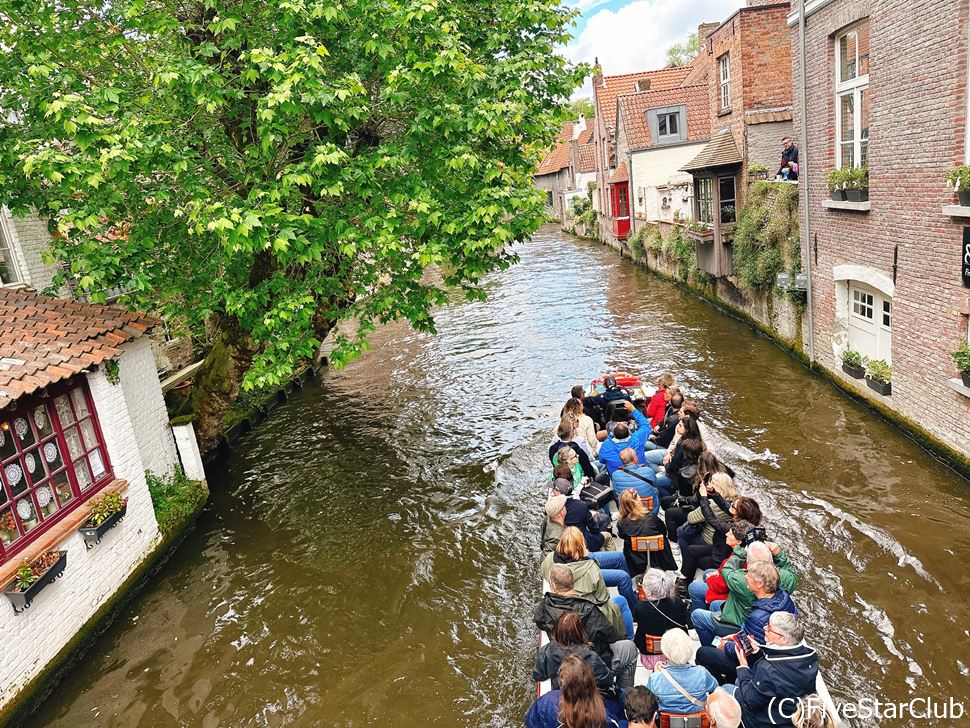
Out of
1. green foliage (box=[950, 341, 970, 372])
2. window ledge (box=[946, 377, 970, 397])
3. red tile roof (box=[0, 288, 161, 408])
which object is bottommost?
window ledge (box=[946, 377, 970, 397])

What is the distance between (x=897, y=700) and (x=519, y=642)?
3.74 meters

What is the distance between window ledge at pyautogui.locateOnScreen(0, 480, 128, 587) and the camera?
7.52m

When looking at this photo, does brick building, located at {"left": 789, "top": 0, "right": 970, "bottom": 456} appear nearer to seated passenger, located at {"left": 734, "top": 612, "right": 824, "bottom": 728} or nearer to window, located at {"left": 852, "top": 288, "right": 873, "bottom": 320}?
window, located at {"left": 852, "top": 288, "right": 873, "bottom": 320}

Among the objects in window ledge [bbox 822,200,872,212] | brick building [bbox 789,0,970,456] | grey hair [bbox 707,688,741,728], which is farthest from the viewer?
window ledge [bbox 822,200,872,212]

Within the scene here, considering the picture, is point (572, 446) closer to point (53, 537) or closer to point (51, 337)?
point (53, 537)

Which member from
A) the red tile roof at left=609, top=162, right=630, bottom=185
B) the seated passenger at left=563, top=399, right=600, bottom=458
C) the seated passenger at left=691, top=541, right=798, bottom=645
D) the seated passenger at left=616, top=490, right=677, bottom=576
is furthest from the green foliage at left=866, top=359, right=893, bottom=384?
the red tile roof at left=609, top=162, right=630, bottom=185

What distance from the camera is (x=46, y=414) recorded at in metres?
8.79

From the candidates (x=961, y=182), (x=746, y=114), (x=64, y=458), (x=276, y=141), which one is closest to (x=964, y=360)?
(x=961, y=182)

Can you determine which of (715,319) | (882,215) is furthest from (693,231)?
(882,215)

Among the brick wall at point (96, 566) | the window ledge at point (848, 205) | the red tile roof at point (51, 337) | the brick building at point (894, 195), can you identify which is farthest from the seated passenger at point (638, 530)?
the window ledge at point (848, 205)

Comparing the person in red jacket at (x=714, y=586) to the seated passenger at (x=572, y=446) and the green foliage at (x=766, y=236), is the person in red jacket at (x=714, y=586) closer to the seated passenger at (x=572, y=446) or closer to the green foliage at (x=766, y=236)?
the seated passenger at (x=572, y=446)

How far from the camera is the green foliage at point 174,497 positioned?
1107 centimetres

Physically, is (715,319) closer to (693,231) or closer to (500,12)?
(693,231)

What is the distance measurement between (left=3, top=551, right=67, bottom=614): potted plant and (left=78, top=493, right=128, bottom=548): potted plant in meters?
0.63
